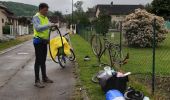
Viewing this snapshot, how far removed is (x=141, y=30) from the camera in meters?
25.2

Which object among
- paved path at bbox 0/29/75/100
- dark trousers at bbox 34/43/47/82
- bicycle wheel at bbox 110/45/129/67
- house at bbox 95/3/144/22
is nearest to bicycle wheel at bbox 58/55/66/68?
paved path at bbox 0/29/75/100

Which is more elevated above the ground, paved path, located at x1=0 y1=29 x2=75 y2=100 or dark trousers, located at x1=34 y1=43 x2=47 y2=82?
dark trousers, located at x1=34 y1=43 x2=47 y2=82

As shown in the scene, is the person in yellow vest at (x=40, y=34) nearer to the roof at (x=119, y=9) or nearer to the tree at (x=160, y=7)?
the tree at (x=160, y=7)

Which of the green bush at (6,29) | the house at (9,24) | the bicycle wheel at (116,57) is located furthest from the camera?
the green bush at (6,29)

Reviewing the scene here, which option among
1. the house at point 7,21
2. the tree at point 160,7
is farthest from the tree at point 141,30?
the tree at point 160,7

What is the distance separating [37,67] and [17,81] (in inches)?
43.4

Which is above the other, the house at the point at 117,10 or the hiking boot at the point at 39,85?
the house at the point at 117,10

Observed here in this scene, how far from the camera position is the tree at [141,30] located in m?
24.7

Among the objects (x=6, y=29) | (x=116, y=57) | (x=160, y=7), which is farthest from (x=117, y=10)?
(x=116, y=57)

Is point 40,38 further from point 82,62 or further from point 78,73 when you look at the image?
point 82,62

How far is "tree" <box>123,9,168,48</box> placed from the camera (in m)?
24.7

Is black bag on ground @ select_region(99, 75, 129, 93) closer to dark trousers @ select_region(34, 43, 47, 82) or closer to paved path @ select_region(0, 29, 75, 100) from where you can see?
paved path @ select_region(0, 29, 75, 100)

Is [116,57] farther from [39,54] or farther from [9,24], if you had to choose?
[9,24]

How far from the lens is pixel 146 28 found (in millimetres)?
25031
